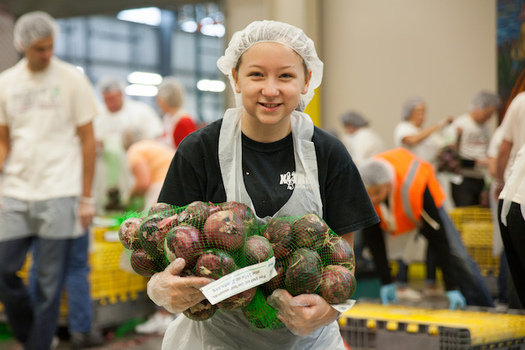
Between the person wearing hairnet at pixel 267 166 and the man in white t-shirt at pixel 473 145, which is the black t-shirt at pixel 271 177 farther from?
the man in white t-shirt at pixel 473 145

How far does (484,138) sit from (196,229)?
6535 mm

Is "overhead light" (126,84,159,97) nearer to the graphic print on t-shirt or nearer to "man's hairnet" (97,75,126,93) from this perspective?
"man's hairnet" (97,75,126,93)

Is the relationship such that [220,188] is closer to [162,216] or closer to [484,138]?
[162,216]

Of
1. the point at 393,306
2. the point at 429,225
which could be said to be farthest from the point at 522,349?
the point at 429,225

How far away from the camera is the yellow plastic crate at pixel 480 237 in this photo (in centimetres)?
659

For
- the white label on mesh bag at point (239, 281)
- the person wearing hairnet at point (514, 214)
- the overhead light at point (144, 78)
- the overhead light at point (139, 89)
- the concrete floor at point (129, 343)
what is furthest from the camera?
the overhead light at point (139, 89)

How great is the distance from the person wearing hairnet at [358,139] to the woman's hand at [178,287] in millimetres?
6816

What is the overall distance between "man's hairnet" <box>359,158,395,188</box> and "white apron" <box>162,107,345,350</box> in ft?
8.03

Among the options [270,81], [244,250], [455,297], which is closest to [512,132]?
[455,297]

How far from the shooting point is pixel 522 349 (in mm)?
3174

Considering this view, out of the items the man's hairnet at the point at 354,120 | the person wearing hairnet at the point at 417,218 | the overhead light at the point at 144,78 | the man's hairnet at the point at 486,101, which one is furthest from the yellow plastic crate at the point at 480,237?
the overhead light at the point at 144,78

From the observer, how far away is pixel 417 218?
14.8 feet

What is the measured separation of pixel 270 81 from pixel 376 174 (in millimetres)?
2663

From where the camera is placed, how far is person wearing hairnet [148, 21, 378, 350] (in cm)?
206
